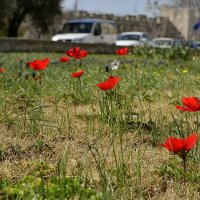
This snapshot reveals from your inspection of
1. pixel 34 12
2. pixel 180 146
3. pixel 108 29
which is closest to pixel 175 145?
pixel 180 146

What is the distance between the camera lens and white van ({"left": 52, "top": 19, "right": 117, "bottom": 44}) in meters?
21.4

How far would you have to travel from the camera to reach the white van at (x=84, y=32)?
21375mm

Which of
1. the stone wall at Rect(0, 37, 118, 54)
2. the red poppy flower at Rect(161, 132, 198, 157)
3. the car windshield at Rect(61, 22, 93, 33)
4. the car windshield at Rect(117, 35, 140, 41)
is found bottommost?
the car windshield at Rect(117, 35, 140, 41)

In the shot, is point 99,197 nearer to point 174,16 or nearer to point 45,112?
point 45,112

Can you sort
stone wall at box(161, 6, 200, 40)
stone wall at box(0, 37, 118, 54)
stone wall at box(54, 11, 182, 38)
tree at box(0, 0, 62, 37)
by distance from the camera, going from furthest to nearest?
stone wall at box(161, 6, 200, 40)
stone wall at box(54, 11, 182, 38)
tree at box(0, 0, 62, 37)
stone wall at box(0, 37, 118, 54)

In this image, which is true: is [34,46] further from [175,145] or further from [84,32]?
[175,145]

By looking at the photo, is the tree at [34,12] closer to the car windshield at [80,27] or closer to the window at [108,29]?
the window at [108,29]

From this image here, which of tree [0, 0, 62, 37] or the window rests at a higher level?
tree [0, 0, 62, 37]

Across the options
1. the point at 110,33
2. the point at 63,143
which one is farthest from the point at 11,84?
the point at 110,33

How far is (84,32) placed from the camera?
22000 mm

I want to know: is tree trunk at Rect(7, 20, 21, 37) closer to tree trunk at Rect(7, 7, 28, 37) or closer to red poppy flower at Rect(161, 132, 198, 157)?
tree trunk at Rect(7, 7, 28, 37)

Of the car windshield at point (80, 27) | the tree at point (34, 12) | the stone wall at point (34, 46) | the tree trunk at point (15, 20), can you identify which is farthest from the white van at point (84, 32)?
the tree trunk at point (15, 20)

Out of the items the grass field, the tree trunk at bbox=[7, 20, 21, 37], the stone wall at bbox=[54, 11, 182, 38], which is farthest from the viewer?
the stone wall at bbox=[54, 11, 182, 38]

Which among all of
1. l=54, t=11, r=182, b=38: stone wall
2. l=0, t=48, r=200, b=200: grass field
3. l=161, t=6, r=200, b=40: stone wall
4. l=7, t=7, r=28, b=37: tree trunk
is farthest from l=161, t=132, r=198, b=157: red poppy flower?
l=161, t=6, r=200, b=40: stone wall
